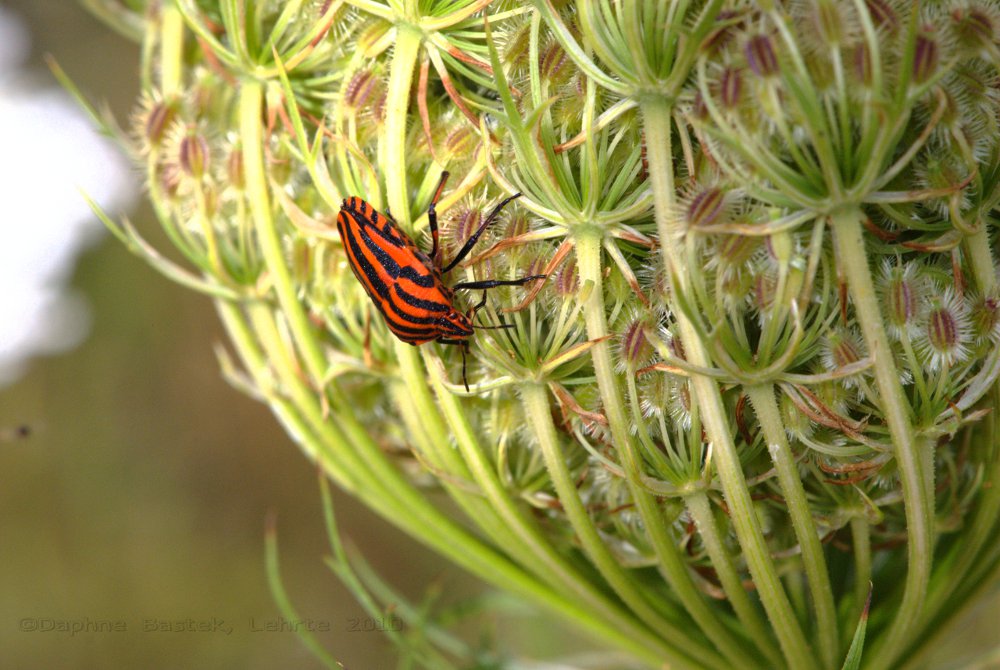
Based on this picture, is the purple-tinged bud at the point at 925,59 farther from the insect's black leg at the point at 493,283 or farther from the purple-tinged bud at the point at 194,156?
the purple-tinged bud at the point at 194,156

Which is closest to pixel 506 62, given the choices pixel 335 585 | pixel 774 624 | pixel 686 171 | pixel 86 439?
pixel 686 171

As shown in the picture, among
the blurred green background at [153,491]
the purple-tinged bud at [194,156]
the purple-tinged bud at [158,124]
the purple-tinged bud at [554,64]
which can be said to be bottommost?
the blurred green background at [153,491]

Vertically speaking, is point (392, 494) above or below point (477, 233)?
below

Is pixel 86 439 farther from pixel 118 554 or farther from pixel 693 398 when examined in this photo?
pixel 693 398

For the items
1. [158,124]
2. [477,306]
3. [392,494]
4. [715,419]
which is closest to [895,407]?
[715,419]

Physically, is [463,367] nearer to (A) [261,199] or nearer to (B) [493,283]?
(B) [493,283]

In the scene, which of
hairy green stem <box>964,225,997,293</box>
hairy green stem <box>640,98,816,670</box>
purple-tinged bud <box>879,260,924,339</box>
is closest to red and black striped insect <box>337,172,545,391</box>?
hairy green stem <box>640,98,816,670</box>

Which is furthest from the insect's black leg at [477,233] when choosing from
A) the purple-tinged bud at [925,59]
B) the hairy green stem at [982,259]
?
the hairy green stem at [982,259]
